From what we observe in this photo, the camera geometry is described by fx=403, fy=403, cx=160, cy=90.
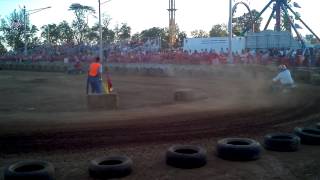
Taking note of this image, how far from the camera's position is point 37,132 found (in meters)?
10.5

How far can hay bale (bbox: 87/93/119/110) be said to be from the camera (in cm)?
1456

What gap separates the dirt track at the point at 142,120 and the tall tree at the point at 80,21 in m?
61.1

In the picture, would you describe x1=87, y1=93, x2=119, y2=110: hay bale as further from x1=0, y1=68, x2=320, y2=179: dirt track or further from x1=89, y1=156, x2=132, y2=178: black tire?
x1=89, y1=156, x2=132, y2=178: black tire

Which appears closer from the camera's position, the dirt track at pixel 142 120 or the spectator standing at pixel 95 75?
the dirt track at pixel 142 120

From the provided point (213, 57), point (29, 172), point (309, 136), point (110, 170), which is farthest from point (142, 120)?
point (213, 57)

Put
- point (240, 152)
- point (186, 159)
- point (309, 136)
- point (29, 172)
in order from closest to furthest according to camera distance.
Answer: point (29, 172), point (186, 159), point (240, 152), point (309, 136)

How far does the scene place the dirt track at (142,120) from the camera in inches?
376

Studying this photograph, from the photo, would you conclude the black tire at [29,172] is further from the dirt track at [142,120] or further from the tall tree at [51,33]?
the tall tree at [51,33]

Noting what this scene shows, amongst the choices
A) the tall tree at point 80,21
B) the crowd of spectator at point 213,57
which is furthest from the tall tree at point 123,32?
the crowd of spectator at point 213,57

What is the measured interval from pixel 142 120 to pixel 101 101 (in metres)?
3.02

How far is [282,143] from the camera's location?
8930 mm

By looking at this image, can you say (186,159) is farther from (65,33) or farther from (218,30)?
(218,30)

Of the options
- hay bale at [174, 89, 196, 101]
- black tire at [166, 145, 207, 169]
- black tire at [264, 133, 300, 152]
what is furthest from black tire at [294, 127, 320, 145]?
hay bale at [174, 89, 196, 101]

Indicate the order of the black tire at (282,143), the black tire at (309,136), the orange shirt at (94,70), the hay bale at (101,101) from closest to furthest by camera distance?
the black tire at (282,143)
the black tire at (309,136)
the hay bale at (101,101)
the orange shirt at (94,70)
